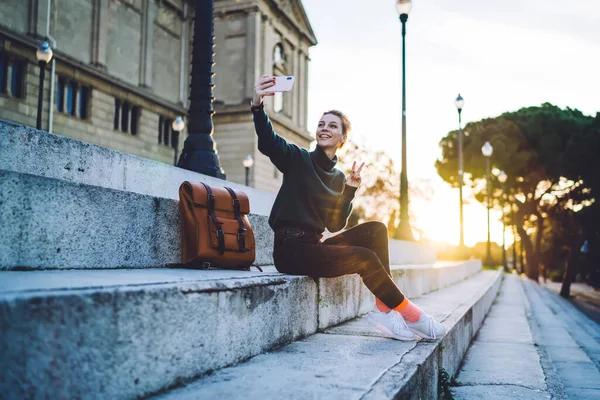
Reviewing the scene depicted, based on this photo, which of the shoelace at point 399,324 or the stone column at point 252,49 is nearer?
A: the shoelace at point 399,324

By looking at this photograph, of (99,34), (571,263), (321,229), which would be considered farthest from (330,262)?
(99,34)

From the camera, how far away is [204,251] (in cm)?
369

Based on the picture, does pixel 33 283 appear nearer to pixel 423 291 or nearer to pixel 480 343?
pixel 480 343

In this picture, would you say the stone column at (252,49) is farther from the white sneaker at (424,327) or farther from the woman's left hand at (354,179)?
the white sneaker at (424,327)

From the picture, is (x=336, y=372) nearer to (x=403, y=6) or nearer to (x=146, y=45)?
(x=403, y=6)

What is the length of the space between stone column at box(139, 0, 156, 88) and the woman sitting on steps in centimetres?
2821

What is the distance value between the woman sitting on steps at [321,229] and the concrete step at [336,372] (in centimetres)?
18

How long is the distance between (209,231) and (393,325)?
146 cm

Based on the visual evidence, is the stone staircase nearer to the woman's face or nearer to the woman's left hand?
the woman's left hand

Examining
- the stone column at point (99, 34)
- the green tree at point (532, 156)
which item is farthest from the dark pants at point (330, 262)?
the green tree at point (532, 156)

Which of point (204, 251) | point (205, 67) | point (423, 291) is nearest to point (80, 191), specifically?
point (204, 251)

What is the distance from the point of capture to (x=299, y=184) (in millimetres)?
3939

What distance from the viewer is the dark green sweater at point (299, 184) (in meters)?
3.83

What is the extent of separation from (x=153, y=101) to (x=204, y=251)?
93.1ft
